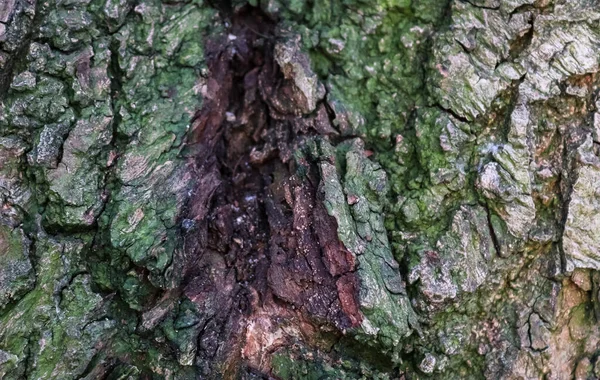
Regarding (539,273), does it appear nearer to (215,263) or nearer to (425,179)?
(425,179)

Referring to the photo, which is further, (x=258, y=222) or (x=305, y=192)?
(x=258, y=222)

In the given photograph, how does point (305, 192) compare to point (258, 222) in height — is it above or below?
above

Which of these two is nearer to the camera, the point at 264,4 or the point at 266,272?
the point at 266,272

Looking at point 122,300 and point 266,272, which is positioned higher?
point 266,272

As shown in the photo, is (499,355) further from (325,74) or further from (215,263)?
(325,74)

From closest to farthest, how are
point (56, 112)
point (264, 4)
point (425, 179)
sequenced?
point (56, 112)
point (425, 179)
point (264, 4)

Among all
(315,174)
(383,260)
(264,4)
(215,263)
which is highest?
(264,4)

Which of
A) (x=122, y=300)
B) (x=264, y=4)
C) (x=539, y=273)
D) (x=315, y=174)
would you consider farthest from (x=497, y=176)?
(x=122, y=300)

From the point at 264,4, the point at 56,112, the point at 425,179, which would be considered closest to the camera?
the point at 56,112
